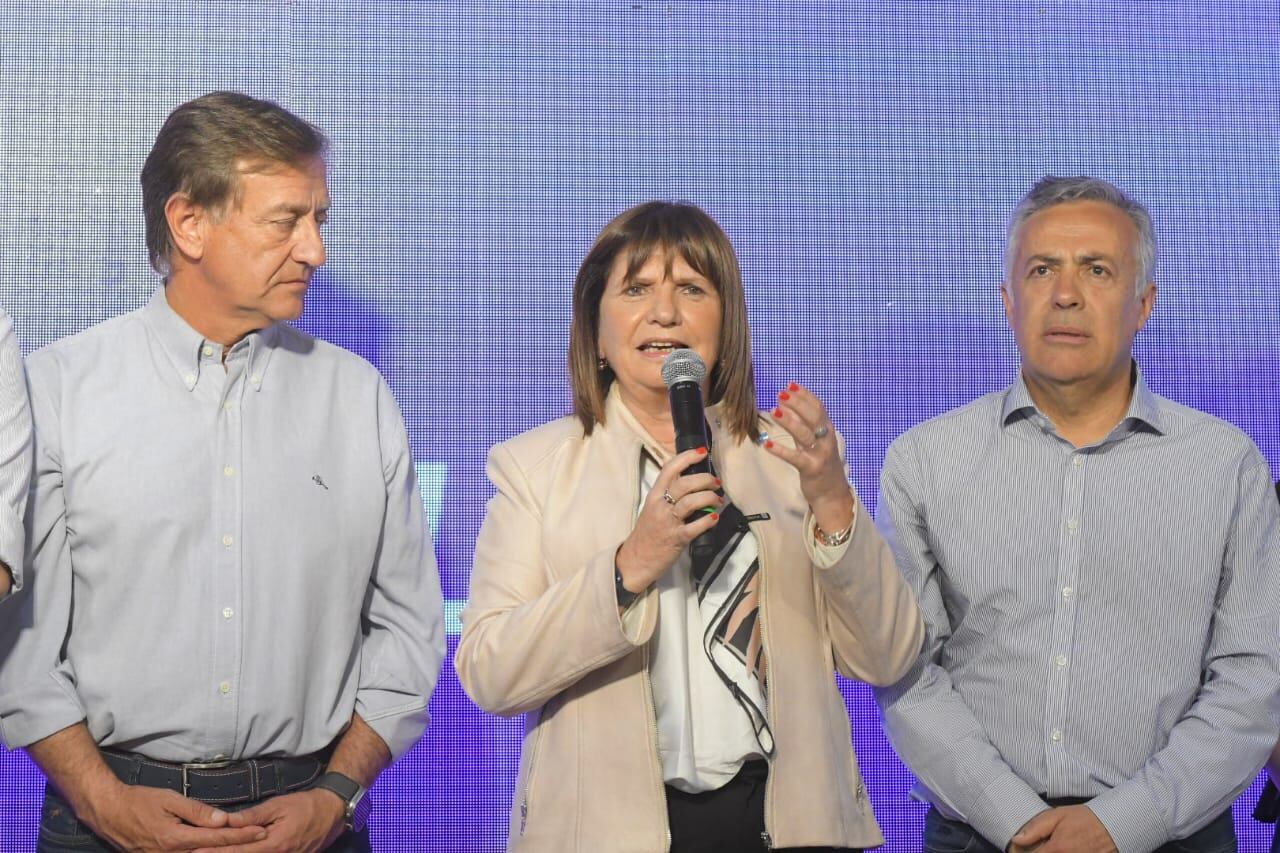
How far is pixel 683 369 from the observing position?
7.04ft

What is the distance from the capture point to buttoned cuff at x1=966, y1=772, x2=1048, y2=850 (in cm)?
236

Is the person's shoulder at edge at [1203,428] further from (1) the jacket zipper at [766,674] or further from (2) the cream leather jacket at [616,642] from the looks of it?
(1) the jacket zipper at [766,674]

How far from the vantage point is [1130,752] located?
2432 millimetres

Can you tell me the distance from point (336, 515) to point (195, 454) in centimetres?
24

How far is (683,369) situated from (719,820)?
0.66m

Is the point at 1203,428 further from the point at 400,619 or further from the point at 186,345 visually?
the point at 186,345

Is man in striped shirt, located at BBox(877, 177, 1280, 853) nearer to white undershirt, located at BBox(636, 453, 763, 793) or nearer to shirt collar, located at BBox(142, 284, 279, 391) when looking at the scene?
white undershirt, located at BBox(636, 453, 763, 793)

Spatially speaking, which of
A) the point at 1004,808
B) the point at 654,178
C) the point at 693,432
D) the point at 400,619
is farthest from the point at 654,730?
the point at 654,178

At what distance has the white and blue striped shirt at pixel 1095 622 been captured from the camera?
241 cm

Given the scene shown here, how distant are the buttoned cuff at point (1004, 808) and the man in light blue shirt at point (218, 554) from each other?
0.94 m

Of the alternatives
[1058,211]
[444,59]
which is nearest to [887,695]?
[1058,211]

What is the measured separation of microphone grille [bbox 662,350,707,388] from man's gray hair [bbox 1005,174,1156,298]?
0.87m

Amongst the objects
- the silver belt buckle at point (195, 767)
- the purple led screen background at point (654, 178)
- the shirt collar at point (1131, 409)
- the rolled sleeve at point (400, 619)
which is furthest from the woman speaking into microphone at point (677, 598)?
the purple led screen background at point (654, 178)

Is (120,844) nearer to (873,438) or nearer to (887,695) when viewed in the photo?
(887,695)
